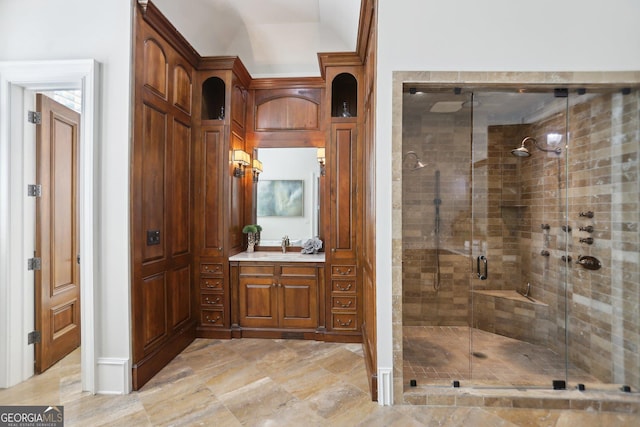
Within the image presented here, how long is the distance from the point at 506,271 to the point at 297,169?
256 centimetres

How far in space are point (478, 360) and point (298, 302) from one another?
173cm

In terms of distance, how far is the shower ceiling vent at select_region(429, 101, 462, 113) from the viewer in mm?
2615

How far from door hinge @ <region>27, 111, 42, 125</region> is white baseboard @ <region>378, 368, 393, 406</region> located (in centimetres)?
330

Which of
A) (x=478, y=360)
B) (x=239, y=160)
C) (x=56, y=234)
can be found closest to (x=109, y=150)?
(x=56, y=234)

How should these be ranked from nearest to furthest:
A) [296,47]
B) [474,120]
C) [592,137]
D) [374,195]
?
[374,195]
[592,137]
[474,120]
[296,47]

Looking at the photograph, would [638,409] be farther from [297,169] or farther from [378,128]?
[297,169]

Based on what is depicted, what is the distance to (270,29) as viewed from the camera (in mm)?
3512

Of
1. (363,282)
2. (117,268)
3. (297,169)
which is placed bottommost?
(363,282)

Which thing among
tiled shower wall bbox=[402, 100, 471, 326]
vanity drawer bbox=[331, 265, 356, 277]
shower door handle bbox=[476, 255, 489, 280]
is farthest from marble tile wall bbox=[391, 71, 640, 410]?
vanity drawer bbox=[331, 265, 356, 277]

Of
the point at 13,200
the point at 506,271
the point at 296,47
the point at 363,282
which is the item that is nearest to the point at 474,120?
the point at 506,271

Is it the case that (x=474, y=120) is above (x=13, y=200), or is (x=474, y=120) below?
above

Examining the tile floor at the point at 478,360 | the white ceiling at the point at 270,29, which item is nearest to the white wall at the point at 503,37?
the white ceiling at the point at 270,29

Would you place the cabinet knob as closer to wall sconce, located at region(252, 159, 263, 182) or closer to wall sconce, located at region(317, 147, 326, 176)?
wall sconce, located at region(252, 159, 263, 182)

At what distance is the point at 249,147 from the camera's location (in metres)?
3.80
